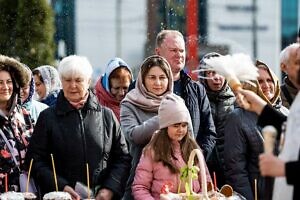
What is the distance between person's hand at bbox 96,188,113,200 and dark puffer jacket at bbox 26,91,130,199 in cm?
3

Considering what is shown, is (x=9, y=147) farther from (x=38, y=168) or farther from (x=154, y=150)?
(x=154, y=150)

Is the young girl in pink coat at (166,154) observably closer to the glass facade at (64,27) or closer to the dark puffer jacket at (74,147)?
the dark puffer jacket at (74,147)

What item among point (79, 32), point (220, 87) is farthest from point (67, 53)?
point (220, 87)

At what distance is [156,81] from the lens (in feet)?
24.0

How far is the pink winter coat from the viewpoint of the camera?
6785 mm

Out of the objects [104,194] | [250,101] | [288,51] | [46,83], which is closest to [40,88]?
[46,83]

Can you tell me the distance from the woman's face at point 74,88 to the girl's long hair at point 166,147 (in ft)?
1.76

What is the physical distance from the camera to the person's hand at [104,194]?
6.80m

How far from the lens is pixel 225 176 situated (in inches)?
297

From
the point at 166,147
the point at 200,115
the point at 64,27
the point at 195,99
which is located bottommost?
the point at 166,147

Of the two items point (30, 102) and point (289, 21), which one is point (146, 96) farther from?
→ point (289, 21)

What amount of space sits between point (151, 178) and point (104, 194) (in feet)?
1.01

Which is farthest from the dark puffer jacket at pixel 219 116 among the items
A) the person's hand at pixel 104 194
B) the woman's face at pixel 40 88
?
the woman's face at pixel 40 88

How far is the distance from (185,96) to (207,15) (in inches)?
294
